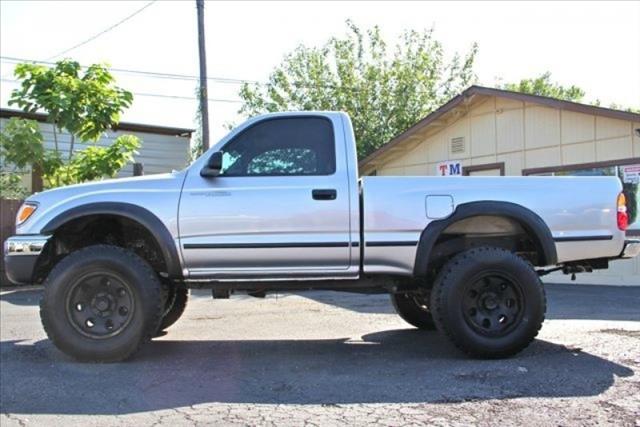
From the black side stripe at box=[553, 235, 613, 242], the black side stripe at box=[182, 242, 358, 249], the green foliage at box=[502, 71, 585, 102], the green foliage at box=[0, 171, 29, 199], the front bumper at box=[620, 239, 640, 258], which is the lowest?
the front bumper at box=[620, 239, 640, 258]

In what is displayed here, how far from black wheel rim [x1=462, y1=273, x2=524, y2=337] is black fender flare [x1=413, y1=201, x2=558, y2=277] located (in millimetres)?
441

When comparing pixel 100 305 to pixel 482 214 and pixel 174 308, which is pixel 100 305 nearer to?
pixel 174 308

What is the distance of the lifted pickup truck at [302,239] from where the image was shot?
562cm

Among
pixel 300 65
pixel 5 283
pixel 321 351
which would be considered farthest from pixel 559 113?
pixel 300 65

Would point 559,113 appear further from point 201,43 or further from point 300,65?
point 300,65

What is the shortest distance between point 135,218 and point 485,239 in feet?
10.4

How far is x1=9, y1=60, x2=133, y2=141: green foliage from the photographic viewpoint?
1363 cm

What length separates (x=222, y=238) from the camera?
18.6 feet

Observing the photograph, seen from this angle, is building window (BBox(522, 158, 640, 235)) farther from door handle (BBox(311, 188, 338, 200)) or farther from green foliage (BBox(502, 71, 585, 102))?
green foliage (BBox(502, 71, 585, 102))

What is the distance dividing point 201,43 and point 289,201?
12983 mm

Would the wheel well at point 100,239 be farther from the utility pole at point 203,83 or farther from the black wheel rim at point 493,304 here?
the utility pole at point 203,83

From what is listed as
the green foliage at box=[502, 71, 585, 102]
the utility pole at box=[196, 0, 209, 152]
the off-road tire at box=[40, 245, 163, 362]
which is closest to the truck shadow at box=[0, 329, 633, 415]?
the off-road tire at box=[40, 245, 163, 362]

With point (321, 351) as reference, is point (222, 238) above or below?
above

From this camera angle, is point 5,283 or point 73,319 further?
point 5,283
